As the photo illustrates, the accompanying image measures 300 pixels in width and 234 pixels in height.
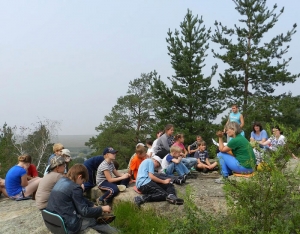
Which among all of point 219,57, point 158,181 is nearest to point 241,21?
point 219,57

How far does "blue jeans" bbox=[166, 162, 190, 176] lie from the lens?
6777mm

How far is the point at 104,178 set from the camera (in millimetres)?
6141

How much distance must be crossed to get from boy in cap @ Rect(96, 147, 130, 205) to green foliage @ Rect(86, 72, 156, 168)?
1977 cm

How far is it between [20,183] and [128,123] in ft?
70.9

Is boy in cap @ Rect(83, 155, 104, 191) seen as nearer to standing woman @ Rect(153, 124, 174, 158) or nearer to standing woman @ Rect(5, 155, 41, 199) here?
standing woman @ Rect(5, 155, 41, 199)

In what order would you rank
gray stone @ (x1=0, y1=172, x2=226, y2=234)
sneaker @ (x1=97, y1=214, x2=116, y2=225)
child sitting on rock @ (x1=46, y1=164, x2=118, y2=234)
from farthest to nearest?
gray stone @ (x1=0, y1=172, x2=226, y2=234) → sneaker @ (x1=97, y1=214, x2=116, y2=225) → child sitting on rock @ (x1=46, y1=164, x2=118, y2=234)

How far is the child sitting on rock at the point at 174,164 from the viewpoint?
21.8 feet

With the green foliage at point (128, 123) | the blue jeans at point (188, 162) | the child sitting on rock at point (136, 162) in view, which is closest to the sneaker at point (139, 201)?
the child sitting on rock at point (136, 162)

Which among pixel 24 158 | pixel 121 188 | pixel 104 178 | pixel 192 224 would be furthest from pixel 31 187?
pixel 192 224

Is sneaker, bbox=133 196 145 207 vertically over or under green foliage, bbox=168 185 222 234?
under

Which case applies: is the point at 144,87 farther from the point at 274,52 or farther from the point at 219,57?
the point at 274,52

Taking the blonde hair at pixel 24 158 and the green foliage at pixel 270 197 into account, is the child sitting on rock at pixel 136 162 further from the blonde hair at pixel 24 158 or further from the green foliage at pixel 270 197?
the green foliage at pixel 270 197

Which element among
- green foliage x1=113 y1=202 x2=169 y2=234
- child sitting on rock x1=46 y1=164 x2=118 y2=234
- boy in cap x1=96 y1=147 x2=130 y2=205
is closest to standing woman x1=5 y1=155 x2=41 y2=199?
boy in cap x1=96 y1=147 x2=130 y2=205

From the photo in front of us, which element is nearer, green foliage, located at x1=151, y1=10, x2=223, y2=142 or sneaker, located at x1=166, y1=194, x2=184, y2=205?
sneaker, located at x1=166, y1=194, x2=184, y2=205
